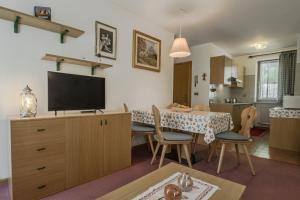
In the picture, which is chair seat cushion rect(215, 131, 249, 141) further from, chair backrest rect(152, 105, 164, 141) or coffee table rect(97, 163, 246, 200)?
coffee table rect(97, 163, 246, 200)

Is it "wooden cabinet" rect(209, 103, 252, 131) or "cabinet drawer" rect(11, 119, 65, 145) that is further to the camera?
"wooden cabinet" rect(209, 103, 252, 131)

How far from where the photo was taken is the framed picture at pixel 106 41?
108 inches

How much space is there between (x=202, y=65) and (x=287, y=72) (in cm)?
259

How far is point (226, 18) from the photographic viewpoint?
133 inches

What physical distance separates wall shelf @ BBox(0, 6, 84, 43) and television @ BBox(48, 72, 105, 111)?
0.61 metres

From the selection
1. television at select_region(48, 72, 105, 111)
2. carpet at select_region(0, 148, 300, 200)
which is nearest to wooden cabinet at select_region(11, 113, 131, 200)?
carpet at select_region(0, 148, 300, 200)

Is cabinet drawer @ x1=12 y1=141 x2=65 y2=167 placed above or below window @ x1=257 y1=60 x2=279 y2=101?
below

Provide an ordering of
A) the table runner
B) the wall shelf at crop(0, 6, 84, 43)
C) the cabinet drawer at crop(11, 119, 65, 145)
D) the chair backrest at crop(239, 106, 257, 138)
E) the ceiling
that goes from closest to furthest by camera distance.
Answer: the table runner < the cabinet drawer at crop(11, 119, 65, 145) < the wall shelf at crop(0, 6, 84, 43) < the chair backrest at crop(239, 106, 257, 138) < the ceiling

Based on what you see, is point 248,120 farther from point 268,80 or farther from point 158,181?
point 268,80

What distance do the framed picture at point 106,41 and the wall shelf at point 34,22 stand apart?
41 centimetres

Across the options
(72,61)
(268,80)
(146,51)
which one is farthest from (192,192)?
(268,80)

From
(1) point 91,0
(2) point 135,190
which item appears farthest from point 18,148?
(1) point 91,0

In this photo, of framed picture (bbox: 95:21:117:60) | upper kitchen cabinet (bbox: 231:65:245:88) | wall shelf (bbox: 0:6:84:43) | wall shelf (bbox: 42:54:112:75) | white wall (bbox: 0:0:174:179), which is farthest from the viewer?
upper kitchen cabinet (bbox: 231:65:245:88)

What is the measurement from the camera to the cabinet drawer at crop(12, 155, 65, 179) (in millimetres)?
1575
